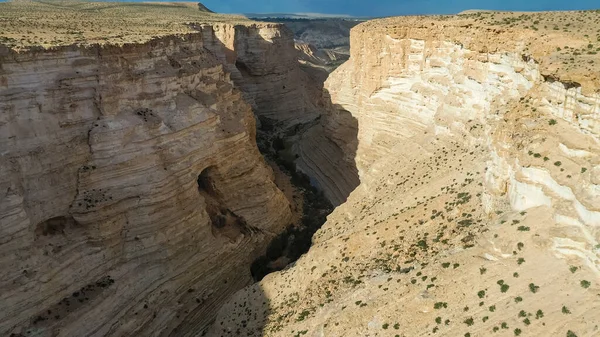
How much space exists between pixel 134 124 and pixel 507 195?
14.3 metres

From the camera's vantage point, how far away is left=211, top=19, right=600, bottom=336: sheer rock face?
13281mm

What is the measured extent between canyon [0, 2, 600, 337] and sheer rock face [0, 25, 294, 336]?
0.07 m

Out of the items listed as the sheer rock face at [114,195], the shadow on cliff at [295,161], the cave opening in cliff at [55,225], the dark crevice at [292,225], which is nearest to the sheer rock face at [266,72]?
the shadow on cliff at [295,161]

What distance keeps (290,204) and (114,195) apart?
12915 millimetres

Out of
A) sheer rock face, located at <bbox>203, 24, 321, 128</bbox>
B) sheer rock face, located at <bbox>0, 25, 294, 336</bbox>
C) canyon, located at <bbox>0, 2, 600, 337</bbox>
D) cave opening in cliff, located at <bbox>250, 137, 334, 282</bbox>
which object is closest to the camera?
canyon, located at <bbox>0, 2, 600, 337</bbox>

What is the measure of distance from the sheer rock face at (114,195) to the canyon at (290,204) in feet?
0.22

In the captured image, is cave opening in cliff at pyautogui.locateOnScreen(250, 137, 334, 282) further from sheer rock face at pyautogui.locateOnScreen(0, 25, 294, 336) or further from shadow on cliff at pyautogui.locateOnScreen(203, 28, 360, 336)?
sheer rock face at pyautogui.locateOnScreen(0, 25, 294, 336)

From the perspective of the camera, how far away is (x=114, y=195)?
21.3 metres

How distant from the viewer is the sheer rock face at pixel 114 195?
18.7m

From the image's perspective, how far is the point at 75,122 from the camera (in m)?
20.7

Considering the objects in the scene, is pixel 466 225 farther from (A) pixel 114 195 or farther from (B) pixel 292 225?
(B) pixel 292 225

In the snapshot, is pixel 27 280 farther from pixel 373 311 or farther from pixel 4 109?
pixel 373 311

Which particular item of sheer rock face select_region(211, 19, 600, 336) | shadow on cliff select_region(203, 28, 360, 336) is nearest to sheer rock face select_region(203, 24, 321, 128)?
shadow on cliff select_region(203, 28, 360, 336)

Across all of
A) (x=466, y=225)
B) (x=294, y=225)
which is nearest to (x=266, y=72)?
(x=294, y=225)
